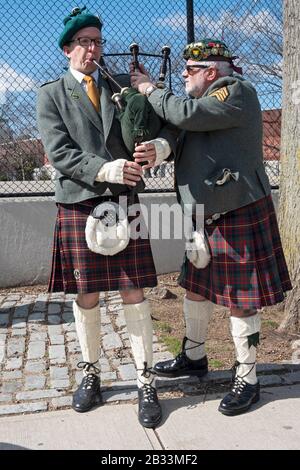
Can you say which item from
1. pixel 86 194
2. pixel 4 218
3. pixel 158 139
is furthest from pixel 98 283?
pixel 4 218

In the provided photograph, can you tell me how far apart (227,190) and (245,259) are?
1.20ft

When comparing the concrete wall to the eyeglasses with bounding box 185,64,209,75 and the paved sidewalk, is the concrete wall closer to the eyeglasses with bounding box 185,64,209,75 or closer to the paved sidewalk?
the paved sidewalk

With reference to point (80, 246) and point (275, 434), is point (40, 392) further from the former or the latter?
point (275, 434)

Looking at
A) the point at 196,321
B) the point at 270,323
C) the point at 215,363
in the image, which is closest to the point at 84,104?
the point at 196,321

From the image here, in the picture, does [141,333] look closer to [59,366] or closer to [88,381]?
[88,381]

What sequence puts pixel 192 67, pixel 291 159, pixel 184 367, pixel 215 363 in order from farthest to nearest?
pixel 291 159, pixel 215 363, pixel 184 367, pixel 192 67

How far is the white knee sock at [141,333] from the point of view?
279cm

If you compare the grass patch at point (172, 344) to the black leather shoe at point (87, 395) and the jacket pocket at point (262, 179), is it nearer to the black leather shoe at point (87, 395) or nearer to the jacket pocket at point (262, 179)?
the black leather shoe at point (87, 395)

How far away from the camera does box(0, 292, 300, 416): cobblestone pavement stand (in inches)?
120

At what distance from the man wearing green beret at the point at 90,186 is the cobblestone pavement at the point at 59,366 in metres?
0.29

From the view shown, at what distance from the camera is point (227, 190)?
2.62 meters

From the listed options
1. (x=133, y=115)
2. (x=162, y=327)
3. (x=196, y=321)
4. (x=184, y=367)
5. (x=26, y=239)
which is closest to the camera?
(x=133, y=115)

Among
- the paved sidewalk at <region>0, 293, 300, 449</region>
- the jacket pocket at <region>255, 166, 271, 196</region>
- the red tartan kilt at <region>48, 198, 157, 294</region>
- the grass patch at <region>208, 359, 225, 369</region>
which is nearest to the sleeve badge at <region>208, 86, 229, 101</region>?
the jacket pocket at <region>255, 166, 271, 196</region>

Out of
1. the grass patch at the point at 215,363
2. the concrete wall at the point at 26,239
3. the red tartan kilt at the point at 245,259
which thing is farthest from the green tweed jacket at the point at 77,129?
the concrete wall at the point at 26,239
